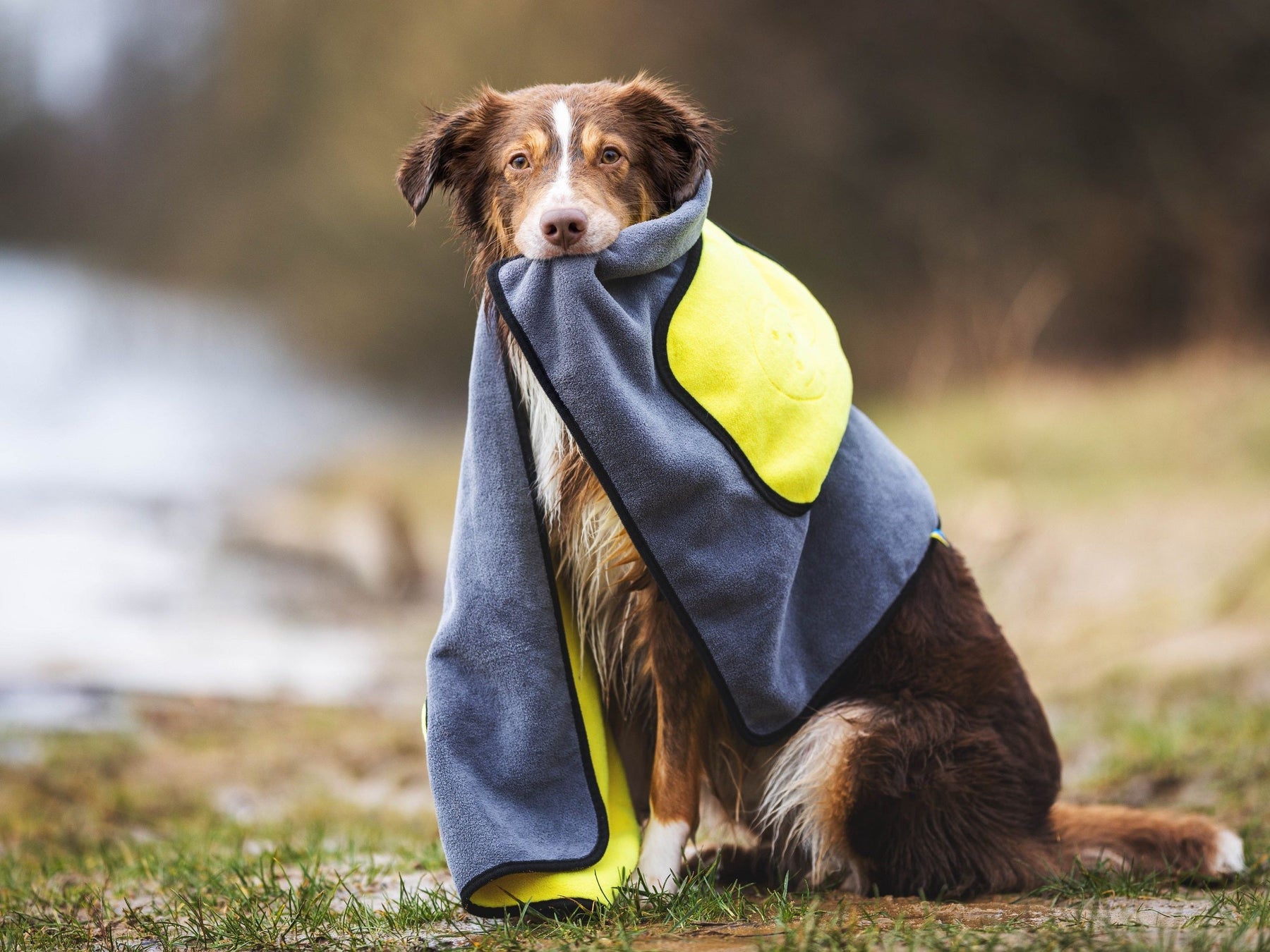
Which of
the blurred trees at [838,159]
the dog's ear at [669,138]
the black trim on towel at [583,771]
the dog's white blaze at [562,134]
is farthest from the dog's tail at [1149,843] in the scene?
the blurred trees at [838,159]

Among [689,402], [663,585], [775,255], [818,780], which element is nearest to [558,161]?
[689,402]

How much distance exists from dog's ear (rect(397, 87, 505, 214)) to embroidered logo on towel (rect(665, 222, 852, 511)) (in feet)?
1.96

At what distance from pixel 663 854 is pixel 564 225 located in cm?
139

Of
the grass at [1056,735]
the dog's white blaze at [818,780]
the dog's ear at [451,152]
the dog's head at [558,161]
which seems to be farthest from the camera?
the dog's ear at [451,152]

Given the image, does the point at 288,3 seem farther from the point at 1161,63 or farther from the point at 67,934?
the point at 67,934

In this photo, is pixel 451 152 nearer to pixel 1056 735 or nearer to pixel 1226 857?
pixel 1226 857

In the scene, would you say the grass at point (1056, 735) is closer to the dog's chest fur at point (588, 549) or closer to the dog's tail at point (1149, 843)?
the dog's tail at point (1149, 843)

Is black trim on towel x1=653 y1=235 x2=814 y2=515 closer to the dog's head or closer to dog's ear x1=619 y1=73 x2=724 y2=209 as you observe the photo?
the dog's head

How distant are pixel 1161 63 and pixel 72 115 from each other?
33.9 ft

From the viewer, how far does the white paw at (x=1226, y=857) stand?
2.78 m

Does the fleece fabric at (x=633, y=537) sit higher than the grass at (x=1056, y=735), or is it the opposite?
the fleece fabric at (x=633, y=537)

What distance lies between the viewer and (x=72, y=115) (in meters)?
10.3

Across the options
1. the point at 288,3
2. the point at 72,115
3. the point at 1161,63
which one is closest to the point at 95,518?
the point at 72,115

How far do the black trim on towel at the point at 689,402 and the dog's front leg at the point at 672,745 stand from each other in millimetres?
346
